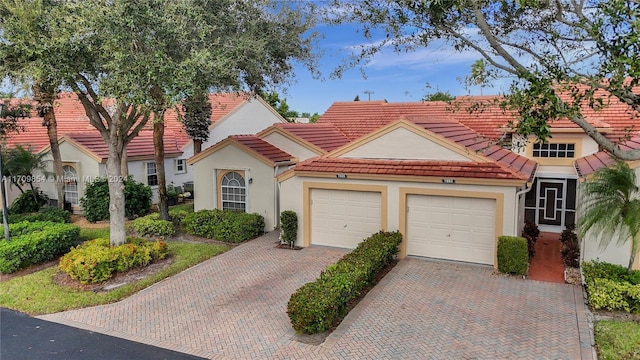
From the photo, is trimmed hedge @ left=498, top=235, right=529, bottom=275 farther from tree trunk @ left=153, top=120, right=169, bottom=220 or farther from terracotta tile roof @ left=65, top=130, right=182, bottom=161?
terracotta tile roof @ left=65, top=130, right=182, bottom=161

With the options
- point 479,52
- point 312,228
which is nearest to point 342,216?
point 312,228

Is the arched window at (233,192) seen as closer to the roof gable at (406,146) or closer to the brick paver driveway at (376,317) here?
the roof gable at (406,146)

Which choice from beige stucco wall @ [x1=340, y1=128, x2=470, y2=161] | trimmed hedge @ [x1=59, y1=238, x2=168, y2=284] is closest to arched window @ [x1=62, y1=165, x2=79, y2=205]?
trimmed hedge @ [x1=59, y1=238, x2=168, y2=284]

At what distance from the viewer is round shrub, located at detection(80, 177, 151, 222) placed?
21.3 metres

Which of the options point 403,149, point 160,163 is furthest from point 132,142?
point 403,149

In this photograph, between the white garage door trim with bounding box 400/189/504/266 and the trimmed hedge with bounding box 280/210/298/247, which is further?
the trimmed hedge with bounding box 280/210/298/247

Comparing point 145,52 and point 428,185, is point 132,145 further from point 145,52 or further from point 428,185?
point 428,185

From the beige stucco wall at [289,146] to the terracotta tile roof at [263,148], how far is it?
1.65 ft

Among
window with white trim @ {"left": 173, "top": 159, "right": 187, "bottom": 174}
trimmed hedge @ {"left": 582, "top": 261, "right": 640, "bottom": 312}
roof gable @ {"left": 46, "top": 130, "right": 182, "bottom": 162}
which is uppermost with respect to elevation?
Answer: roof gable @ {"left": 46, "top": 130, "right": 182, "bottom": 162}

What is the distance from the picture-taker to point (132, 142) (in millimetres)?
25812

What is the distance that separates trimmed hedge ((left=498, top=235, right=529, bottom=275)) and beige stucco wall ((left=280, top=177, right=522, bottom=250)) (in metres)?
0.55

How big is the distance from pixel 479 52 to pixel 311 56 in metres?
8.14

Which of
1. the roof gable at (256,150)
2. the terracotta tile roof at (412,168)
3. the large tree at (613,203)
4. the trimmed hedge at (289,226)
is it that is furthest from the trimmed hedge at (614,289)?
the roof gable at (256,150)

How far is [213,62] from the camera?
12.4m
